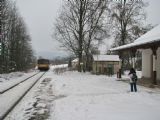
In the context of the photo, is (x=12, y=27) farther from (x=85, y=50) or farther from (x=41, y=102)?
(x=41, y=102)

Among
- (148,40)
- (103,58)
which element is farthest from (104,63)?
(148,40)

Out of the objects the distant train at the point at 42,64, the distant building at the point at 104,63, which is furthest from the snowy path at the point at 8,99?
the distant train at the point at 42,64

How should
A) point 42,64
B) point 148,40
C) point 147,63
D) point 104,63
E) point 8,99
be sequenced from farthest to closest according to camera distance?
1. point 42,64
2. point 104,63
3. point 147,63
4. point 148,40
5. point 8,99

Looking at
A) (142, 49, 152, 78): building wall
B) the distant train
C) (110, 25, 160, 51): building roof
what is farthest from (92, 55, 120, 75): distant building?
(110, 25, 160, 51): building roof

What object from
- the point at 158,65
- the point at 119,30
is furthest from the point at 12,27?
the point at 158,65

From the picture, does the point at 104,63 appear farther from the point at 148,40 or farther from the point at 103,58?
the point at 148,40

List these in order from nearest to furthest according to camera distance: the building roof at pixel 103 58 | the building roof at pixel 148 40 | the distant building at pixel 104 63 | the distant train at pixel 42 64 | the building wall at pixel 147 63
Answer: the building roof at pixel 148 40 → the building wall at pixel 147 63 → the distant building at pixel 104 63 → the building roof at pixel 103 58 → the distant train at pixel 42 64

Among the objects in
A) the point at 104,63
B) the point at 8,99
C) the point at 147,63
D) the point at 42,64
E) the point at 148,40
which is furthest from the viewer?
the point at 42,64

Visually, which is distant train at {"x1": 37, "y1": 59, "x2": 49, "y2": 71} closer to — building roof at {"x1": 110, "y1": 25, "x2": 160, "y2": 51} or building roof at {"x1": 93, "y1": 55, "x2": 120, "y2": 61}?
building roof at {"x1": 93, "y1": 55, "x2": 120, "y2": 61}

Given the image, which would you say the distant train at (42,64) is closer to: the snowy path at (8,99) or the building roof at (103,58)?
the building roof at (103,58)

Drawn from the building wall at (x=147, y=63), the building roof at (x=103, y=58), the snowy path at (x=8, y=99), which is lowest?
the snowy path at (x=8, y=99)

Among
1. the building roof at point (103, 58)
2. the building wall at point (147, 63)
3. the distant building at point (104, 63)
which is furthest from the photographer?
the building roof at point (103, 58)

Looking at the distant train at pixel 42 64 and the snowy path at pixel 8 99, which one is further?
the distant train at pixel 42 64

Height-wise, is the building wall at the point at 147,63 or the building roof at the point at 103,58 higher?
the building roof at the point at 103,58
